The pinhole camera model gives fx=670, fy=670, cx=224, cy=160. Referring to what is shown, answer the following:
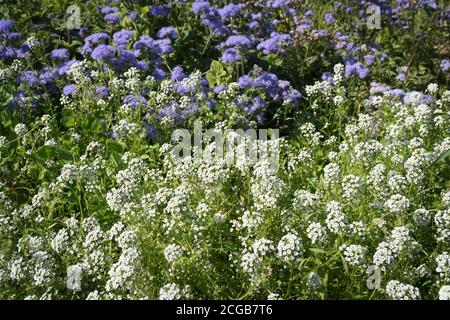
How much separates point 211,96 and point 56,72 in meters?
1.17

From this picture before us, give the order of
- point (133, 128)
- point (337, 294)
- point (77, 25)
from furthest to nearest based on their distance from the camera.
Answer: point (77, 25) < point (133, 128) < point (337, 294)

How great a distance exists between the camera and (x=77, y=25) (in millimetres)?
Answer: 5375

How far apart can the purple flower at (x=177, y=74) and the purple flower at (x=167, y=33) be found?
37 cm

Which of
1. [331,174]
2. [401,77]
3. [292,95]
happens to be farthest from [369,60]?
[331,174]

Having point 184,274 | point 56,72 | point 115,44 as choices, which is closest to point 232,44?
point 115,44

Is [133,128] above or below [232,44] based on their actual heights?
below

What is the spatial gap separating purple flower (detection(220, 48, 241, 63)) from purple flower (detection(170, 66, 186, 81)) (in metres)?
0.31

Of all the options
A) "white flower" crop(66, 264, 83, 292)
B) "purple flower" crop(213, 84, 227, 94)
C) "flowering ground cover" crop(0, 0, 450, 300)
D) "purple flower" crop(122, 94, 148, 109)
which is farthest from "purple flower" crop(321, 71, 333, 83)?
"white flower" crop(66, 264, 83, 292)

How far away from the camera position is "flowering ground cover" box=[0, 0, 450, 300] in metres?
3.17

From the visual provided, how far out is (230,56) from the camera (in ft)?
15.5

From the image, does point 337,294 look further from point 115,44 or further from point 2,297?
point 115,44

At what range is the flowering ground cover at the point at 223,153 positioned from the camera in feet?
10.4

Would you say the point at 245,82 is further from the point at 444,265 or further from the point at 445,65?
the point at 444,265
